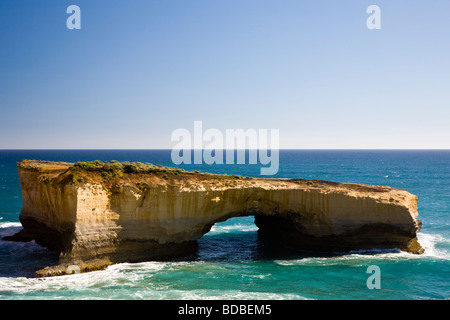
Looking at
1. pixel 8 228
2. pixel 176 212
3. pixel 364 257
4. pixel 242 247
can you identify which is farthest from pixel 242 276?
pixel 8 228

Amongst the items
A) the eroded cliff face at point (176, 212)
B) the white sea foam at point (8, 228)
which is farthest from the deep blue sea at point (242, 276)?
the eroded cliff face at point (176, 212)

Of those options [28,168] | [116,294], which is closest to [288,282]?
[116,294]

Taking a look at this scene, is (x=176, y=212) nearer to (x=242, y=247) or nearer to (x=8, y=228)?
(x=242, y=247)

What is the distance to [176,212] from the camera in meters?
26.7

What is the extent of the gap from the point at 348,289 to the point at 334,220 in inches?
293

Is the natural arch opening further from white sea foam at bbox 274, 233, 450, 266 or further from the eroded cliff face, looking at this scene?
white sea foam at bbox 274, 233, 450, 266

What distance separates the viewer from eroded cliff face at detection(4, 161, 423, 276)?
957 inches

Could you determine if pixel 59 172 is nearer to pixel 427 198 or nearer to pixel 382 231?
pixel 382 231

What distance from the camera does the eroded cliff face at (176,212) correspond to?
957 inches

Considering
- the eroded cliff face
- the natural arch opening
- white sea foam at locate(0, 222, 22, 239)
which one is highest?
the eroded cliff face

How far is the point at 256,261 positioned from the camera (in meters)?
27.0

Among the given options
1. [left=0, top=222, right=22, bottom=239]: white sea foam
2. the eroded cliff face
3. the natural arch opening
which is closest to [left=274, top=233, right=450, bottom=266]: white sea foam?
the eroded cliff face

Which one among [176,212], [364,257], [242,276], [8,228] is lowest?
[242,276]

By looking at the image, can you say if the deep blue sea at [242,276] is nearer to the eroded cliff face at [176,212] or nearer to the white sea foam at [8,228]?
the white sea foam at [8,228]
